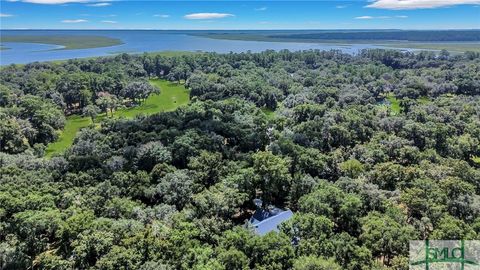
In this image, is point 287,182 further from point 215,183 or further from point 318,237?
point 318,237

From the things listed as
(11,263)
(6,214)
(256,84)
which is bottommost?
(11,263)

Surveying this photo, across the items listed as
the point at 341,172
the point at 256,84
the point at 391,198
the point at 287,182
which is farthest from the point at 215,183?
the point at 256,84

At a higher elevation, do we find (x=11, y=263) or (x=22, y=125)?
(x=22, y=125)

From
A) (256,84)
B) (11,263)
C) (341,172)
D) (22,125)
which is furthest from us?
(256,84)

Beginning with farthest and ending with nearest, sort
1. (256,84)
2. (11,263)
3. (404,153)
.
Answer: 1. (256,84)
2. (404,153)
3. (11,263)

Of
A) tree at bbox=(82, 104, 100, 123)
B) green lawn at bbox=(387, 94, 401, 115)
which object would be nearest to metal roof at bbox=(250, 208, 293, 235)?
tree at bbox=(82, 104, 100, 123)

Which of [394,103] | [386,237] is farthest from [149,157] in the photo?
[394,103]
